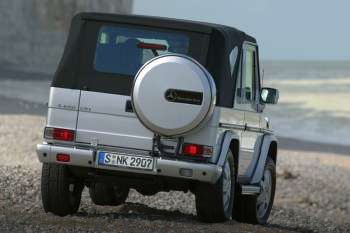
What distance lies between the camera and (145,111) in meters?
9.62

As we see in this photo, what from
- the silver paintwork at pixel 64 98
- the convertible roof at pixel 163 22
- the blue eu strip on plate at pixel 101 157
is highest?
the convertible roof at pixel 163 22

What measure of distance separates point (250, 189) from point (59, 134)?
2.22 m

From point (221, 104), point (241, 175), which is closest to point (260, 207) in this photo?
point (241, 175)

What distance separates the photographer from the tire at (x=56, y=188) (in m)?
10.3

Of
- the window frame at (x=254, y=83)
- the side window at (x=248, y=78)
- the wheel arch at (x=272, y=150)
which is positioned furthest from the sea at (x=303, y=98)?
the side window at (x=248, y=78)

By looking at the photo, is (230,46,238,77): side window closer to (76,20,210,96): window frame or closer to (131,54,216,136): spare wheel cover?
(76,20,210,96): window frame

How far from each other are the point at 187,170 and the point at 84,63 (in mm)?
1400

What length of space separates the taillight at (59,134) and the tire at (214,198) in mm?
1273

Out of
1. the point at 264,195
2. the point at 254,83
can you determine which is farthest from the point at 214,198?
the point at 264,195

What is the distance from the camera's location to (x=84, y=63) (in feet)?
33.3

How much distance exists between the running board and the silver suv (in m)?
0.38

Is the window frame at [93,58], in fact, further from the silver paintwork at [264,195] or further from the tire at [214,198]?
the silver paintwork at [264,195]

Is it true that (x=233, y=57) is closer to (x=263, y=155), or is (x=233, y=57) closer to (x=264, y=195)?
(x=263, y=155)

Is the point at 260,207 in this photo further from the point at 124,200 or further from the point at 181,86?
the point at 181,86
